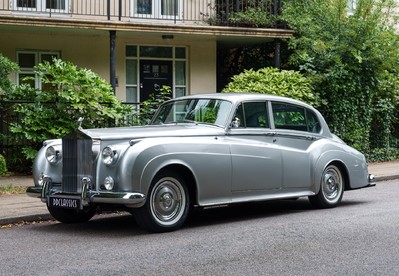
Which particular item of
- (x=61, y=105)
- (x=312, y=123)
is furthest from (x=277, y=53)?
(x=312, y=123)

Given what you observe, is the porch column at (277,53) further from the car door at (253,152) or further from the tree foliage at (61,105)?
the car door at (253,152)

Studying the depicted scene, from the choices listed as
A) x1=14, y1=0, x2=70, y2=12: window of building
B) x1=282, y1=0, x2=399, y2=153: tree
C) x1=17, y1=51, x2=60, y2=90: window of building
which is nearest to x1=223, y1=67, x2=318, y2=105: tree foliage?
x1=282, y1=0, x2=399, y2=153: tree

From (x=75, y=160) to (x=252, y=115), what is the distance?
2759 mm

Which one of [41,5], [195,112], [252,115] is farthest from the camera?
[41,5]

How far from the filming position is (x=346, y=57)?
1977 cm

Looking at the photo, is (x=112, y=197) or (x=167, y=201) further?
(x=167, y=201)

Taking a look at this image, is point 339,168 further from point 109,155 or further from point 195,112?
point 109,155

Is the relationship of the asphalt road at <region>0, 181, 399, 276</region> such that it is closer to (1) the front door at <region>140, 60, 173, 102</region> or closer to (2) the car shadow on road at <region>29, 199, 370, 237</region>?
(2) the car shadow on road at <region>29, 199, 370, 237</region>

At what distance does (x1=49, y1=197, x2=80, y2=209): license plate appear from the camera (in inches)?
348

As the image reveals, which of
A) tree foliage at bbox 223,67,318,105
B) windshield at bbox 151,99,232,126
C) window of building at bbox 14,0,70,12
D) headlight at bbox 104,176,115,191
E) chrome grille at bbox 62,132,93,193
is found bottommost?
headlight at bbox 104,176,115,191

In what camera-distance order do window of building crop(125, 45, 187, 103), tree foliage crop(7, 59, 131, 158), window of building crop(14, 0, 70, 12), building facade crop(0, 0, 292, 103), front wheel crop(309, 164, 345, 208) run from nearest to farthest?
front wheel crop(309, 164, 345, 208) → tree foliage crop(7, 59, 131, 158) → building facade crop(0, 0, 292, 103) → window of building crop(14, 0, 70, 12) → window of building crop(125, 45, 187, 103)

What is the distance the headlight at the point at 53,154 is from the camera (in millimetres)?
9527

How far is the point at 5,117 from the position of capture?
16.1 m

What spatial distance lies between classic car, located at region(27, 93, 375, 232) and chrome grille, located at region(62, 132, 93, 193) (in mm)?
12
